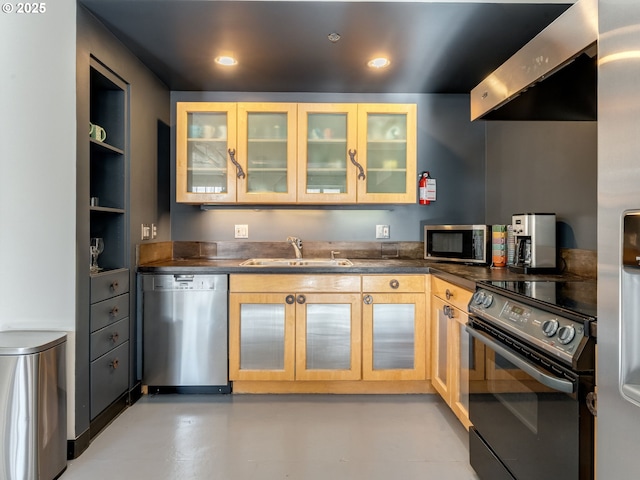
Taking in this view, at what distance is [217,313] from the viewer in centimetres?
241

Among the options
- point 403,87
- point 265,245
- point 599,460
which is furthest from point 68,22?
point 599,460

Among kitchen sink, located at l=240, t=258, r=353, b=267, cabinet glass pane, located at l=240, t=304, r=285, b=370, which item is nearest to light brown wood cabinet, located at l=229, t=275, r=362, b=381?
cabinet glass pane, located at l=240, t=304, r=285, b=370

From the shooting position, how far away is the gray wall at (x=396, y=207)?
3.06m

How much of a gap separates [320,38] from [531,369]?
1911 millimetres

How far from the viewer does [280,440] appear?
1.95 metres

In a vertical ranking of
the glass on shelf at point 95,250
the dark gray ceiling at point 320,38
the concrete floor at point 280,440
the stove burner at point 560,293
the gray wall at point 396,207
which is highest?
the dark gray ceiling at point 320,38

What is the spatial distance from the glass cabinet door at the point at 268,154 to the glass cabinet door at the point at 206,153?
88 millimetres

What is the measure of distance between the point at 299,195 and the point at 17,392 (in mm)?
1859

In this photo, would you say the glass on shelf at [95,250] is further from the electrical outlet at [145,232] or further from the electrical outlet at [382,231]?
the electrical outlet at [382,231]

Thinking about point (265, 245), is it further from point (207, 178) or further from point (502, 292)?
point (502, 292)

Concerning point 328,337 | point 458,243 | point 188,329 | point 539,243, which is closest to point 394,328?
point 328,337

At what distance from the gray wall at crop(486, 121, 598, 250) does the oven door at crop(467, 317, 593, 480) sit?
97cm

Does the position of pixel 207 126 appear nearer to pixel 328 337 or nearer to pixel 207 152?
pixel 207 152

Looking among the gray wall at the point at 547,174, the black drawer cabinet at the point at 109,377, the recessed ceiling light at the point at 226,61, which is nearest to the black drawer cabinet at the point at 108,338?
the black drawer cabinet at the point at 109,377
